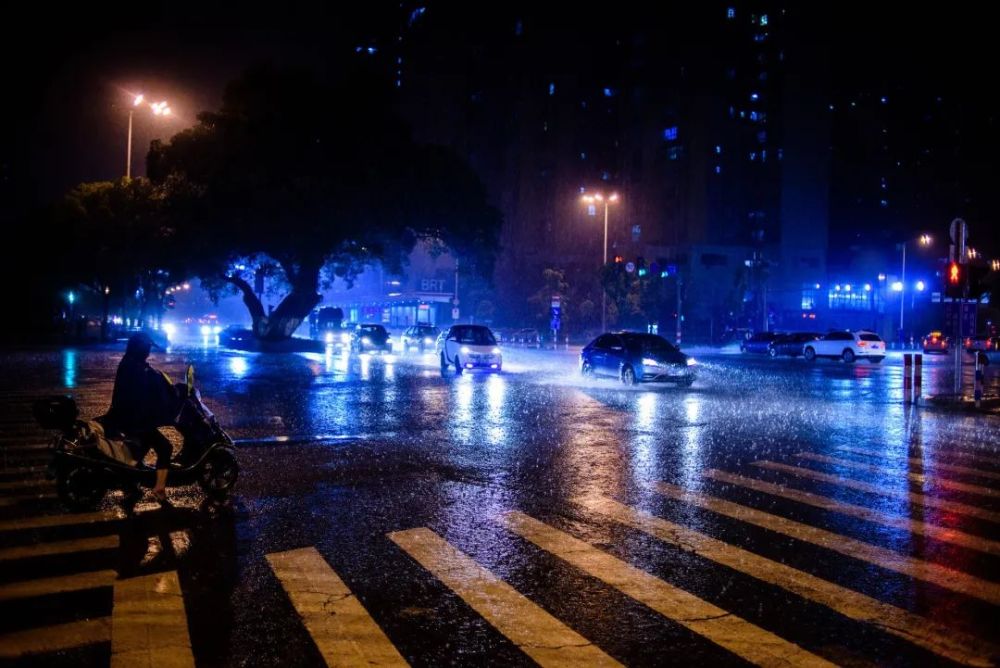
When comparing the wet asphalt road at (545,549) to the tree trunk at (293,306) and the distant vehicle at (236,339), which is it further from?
the distant vehicle at (236,339)

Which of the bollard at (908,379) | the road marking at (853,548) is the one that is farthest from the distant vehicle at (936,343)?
the road marking at (853,548)

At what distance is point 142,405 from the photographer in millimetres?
8188

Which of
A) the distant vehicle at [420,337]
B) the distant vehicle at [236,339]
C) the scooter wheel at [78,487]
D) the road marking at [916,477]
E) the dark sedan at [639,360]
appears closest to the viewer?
the scooter wheel at [78,487]

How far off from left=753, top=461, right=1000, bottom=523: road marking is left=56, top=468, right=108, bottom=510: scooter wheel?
7.99 m

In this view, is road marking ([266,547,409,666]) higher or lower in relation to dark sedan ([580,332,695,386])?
lower

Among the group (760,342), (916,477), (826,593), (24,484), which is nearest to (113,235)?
(760,342)

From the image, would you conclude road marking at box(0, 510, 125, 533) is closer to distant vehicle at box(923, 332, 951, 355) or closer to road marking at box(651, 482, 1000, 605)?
road marking at box(651, 482, 1000, 605)

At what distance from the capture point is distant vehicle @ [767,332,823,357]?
44406mm

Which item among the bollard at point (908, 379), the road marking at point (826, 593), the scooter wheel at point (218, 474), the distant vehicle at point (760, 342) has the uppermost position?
the distant vehicle at point (760, 342)

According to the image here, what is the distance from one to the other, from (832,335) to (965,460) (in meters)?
32.8

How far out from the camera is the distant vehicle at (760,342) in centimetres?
4769

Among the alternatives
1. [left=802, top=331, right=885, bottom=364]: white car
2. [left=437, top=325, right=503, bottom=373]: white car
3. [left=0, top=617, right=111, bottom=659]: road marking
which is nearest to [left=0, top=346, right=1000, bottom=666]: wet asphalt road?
[left=0, top=617, right=111, bottom=659]: road marking

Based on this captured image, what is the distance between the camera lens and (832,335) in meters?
42.2

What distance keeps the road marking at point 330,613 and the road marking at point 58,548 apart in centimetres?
151
